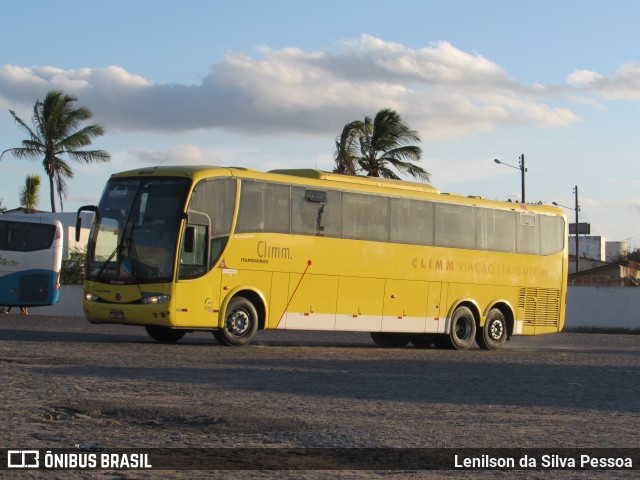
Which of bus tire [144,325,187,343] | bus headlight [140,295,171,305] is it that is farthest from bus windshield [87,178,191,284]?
bus tire [144,325,187,343]

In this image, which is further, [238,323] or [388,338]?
[388,338]

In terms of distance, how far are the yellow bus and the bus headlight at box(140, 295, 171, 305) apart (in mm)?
19

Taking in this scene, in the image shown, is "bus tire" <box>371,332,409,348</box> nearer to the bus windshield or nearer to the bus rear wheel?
the bus rear wheel

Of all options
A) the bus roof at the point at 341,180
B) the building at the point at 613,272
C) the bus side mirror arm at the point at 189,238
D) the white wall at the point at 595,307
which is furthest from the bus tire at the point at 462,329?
the building at the point at 613,272

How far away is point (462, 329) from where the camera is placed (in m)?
26.5

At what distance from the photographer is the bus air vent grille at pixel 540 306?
2784 cm

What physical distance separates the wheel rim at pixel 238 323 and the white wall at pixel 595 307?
25736 millimetres

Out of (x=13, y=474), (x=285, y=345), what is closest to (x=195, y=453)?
(x=13, y=474)

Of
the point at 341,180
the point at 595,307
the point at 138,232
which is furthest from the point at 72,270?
the point at 138,232

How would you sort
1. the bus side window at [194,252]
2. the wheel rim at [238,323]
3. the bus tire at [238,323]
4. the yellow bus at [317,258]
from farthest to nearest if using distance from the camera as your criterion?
the wheel rim at [238,323]
the bus tire at [238,323]
the yellow bus at [317,258]
the bus side window at [194,252]

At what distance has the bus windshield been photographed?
2092 centimetres

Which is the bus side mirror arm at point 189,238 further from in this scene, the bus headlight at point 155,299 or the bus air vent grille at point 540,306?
the bus air vent grille at point 540,306

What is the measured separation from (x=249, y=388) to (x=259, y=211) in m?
8.60

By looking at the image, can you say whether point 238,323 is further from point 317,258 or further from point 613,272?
point 613,272
